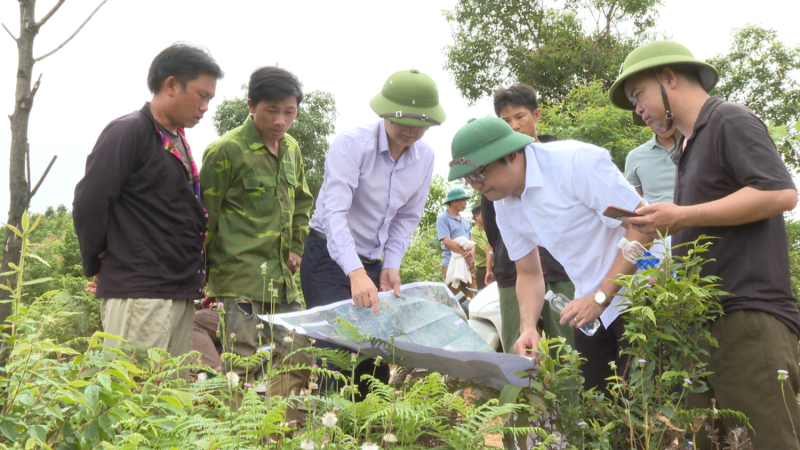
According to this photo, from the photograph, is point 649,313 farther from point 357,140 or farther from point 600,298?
point 357,140

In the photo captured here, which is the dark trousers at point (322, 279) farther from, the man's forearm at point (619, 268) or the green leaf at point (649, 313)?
the green leaf at point (649, 313)

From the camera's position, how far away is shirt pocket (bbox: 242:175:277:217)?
388cm

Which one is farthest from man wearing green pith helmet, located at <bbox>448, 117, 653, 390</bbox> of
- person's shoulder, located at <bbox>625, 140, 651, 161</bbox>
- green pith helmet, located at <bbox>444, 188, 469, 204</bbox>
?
green pith helmet, located at <bbox>444, 188, 469, 204</bbox>

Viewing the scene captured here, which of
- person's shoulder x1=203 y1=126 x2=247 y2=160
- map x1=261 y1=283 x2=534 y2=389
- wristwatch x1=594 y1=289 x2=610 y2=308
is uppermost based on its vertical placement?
person's shoulder x1=203 y1=126 x2=247 y2=160

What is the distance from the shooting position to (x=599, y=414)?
195cm

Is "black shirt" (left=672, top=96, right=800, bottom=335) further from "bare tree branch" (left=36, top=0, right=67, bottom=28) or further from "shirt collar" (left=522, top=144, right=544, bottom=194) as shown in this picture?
"bare tree branch" (left=36, top=0, right=67, bottom=28)

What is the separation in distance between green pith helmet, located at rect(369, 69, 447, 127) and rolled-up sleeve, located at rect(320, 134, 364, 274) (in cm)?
28

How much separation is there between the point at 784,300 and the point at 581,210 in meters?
0.83

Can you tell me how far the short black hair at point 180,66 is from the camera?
129 inches

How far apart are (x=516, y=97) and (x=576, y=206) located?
5.99 ft

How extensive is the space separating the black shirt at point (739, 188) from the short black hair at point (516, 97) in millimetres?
2123

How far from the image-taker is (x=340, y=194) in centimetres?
340

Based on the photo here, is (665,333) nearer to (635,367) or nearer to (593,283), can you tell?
(635,367)

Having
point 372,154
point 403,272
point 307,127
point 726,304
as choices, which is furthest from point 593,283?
point 307,127
